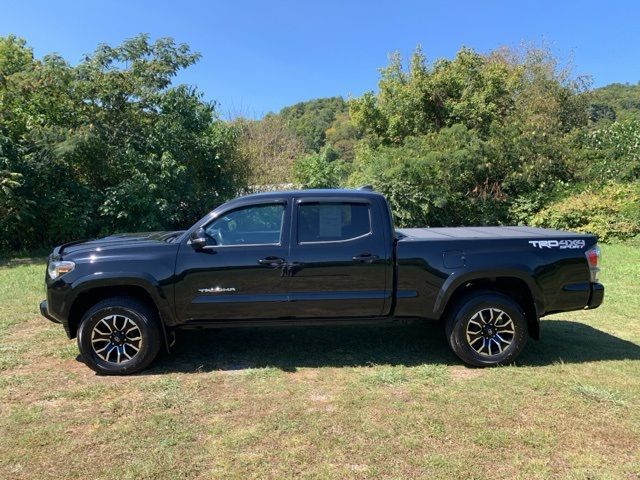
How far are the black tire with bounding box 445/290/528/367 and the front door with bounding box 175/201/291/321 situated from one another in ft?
5.53

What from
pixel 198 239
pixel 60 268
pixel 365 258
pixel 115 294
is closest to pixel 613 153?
pixel 365 258

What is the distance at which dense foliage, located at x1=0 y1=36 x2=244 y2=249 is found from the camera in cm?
1300

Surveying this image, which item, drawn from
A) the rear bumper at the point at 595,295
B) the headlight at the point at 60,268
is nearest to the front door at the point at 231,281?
the headlight at the point at 60,268

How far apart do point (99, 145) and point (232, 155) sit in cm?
420

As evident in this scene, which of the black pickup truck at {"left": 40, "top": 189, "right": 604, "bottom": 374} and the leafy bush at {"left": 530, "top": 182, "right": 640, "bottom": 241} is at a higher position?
the leafy bush at {"left": 530, "top": 182, "right": 640, "bottom": 241}

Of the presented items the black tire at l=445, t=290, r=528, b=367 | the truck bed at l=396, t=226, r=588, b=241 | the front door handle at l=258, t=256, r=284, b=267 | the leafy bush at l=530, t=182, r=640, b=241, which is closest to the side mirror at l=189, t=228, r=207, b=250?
the front door handle at l=258, t=256, r=284, b=267

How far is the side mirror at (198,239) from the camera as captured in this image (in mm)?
4758

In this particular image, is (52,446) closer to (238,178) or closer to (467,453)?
(467,453)

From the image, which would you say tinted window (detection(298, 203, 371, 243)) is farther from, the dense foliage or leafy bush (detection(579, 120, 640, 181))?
leafy bush (detection(579, 120, 640, 181))

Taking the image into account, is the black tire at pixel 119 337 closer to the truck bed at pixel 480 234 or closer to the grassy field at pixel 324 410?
the grassy field at pixel 324 410

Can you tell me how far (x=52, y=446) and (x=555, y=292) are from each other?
4493 millimetres

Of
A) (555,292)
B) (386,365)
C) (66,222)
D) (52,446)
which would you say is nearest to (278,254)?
(386,365)

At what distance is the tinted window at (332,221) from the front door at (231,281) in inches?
11.2

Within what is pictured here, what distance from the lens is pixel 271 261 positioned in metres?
4.83
